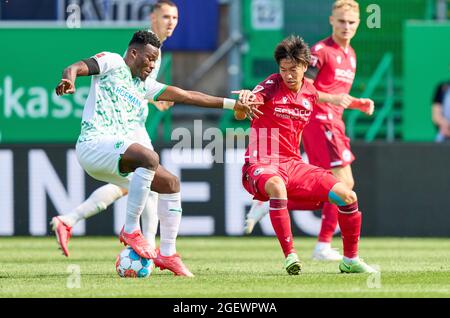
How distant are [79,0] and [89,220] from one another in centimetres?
470

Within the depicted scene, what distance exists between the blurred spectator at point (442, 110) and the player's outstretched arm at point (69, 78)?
26.4 ft

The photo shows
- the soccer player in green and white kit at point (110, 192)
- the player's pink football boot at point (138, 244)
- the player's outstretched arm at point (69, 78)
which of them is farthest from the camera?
Answer: the soccer player in green and white kit at point (110, 192)

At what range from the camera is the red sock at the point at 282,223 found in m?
8.94

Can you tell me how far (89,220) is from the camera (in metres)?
14.5

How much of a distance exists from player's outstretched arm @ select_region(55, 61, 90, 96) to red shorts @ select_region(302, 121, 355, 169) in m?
3.35

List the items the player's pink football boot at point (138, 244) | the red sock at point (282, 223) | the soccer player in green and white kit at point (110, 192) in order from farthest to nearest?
the soccer player in green and white kit at point (110, 192)
the red sock at point (282, 223)
the player's pink football boot at point (138, 244)

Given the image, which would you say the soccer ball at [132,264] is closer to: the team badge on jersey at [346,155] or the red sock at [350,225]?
the red sock at [350,225]

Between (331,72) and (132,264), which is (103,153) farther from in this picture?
(331,72)

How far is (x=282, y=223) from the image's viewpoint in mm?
8961

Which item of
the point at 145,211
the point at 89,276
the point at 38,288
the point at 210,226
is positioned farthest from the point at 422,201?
the point at 38,288

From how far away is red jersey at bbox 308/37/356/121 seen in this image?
11258mm

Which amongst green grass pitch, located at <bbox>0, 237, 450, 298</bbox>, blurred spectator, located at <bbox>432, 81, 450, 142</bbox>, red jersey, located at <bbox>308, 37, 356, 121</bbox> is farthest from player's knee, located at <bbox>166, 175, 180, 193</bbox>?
blurred spectator, located at <bbox>432, 81, 450, 142</bbox>

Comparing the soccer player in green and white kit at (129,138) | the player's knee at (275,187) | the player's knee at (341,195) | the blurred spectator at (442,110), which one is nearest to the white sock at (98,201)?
the soccer player in green and white kit at (129,138)

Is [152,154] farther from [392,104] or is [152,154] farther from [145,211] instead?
[392,104]
